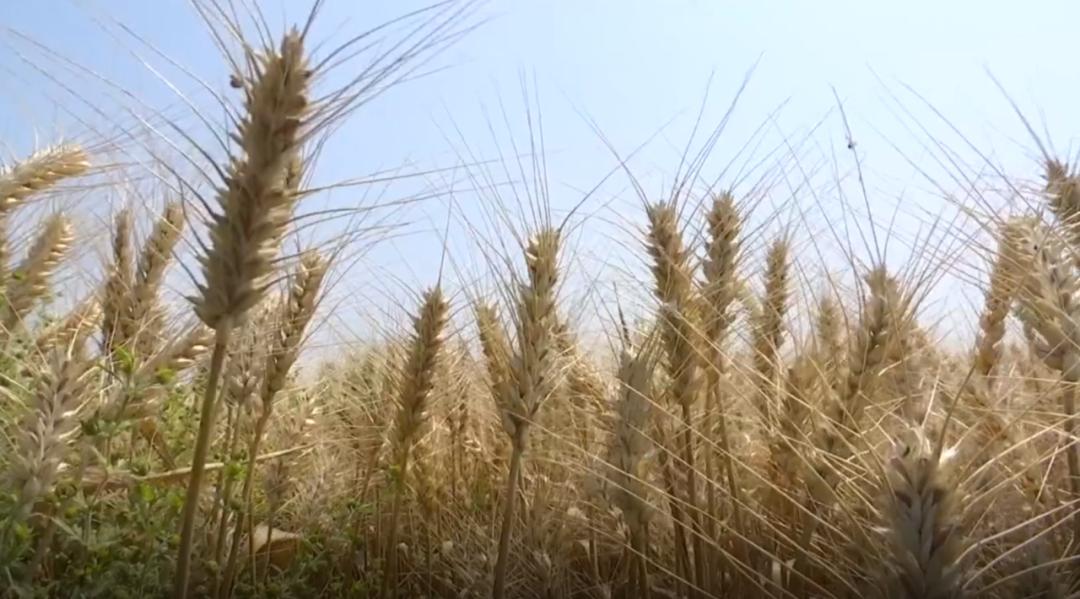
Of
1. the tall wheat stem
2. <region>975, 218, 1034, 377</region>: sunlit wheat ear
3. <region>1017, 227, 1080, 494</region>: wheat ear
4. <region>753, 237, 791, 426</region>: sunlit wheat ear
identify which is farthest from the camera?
<region>753, 237, 791, 426</region>: sunlit wheat ear

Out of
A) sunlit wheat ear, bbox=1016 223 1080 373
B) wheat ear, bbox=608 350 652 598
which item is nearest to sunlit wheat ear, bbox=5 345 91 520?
wheat ear, bbox=608 350 652 598

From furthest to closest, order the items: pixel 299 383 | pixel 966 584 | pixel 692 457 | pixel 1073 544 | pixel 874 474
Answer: pixel 299 383
pixel 692 457
pixel 1073 544
pixel 874 474
pixel 966 584

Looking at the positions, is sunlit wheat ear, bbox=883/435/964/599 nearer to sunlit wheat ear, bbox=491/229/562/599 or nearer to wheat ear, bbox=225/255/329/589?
sunlit wheat ear, bbox=491/229/562/599

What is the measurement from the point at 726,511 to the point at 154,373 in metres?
1.56

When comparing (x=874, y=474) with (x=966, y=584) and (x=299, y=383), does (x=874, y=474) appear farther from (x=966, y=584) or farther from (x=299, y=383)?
(x=299, y=383)

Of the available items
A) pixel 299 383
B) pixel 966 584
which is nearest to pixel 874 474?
pixel 966 584

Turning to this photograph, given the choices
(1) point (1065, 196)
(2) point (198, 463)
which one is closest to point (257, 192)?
(2) point (198, 463)

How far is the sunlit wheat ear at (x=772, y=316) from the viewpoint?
108 inches

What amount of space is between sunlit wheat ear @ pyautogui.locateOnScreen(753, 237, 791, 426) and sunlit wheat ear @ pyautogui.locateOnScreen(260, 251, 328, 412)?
1193 millimetres

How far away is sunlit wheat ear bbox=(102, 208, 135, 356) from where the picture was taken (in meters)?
2.62

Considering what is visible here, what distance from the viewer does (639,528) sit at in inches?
91.7

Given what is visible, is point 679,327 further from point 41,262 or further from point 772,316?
point 41,262

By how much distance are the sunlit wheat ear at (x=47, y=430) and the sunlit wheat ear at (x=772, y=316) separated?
1.66 m

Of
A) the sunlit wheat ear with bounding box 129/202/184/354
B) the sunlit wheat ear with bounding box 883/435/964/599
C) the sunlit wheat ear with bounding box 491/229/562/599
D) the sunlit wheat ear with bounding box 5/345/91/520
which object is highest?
the sunlit wheat ear with bounding box 129/202/184/354
